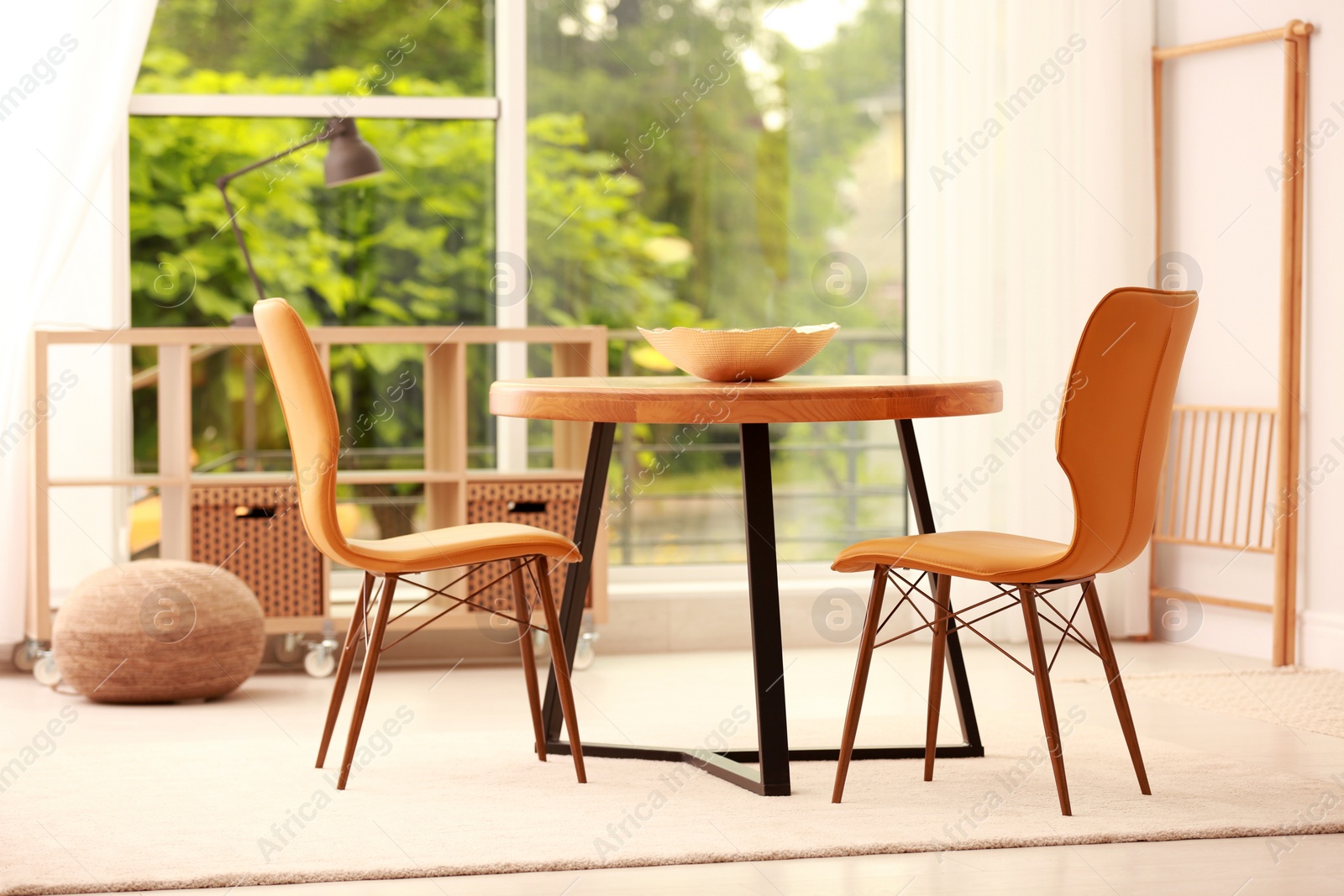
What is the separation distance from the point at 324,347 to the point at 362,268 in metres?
0.62

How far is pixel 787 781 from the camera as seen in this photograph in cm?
264

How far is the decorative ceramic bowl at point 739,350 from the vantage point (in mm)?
2746

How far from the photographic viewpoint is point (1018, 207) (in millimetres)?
4465

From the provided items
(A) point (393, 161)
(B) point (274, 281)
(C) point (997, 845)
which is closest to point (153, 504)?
(B) point (274, 281)

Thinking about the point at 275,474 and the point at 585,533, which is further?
the point at 275,474

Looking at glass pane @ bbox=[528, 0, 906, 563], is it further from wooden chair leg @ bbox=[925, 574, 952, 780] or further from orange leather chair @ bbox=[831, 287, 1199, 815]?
orange leather chair @ bbox=[831, 287, 1199, 815]

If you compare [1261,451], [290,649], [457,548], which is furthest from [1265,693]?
[290,649]

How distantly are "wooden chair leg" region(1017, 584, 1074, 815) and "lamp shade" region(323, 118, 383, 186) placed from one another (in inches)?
91.0

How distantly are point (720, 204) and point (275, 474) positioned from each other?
1.56 m

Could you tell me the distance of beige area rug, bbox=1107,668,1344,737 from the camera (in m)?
3.39

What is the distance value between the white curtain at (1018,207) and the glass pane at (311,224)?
134 cm

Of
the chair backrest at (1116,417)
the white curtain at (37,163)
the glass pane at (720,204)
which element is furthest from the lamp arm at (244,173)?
the chair backrest at (1116,417)

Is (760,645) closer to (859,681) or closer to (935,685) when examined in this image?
(859,681)

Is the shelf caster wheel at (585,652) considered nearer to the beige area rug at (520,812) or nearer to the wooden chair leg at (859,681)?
the beige area rug at (520,812)
